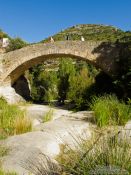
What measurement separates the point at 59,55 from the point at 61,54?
32cm

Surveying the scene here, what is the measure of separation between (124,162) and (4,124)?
5.31 meters

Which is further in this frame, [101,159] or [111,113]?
[111,113]

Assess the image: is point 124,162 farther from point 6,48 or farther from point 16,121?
point 6,48

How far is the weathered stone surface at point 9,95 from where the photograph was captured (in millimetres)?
20047

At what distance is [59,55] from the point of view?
64.8ft

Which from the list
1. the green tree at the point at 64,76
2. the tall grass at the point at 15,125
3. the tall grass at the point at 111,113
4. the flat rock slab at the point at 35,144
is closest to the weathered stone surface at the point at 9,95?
the green tree at the point at 64,76

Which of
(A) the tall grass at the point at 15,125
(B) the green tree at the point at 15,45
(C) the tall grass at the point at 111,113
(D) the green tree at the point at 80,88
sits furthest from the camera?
(B) the green tree at the point at 15,45

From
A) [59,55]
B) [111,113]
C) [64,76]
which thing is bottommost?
[111,113]

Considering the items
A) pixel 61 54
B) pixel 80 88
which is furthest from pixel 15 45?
pixel 80 88

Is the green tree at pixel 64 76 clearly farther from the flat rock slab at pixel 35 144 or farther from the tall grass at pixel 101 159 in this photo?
the tall grass at pixel 101 159

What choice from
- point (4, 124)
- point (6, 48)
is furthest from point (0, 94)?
point (4, 124)

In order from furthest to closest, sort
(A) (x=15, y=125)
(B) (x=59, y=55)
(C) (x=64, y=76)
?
1. (C) (x=64, y=76)
2. (B) (x=59, y=55)
3. (A) (x=15, y=125)

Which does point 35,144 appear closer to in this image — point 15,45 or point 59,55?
point 59,55

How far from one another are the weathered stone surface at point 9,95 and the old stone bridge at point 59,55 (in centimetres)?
27
